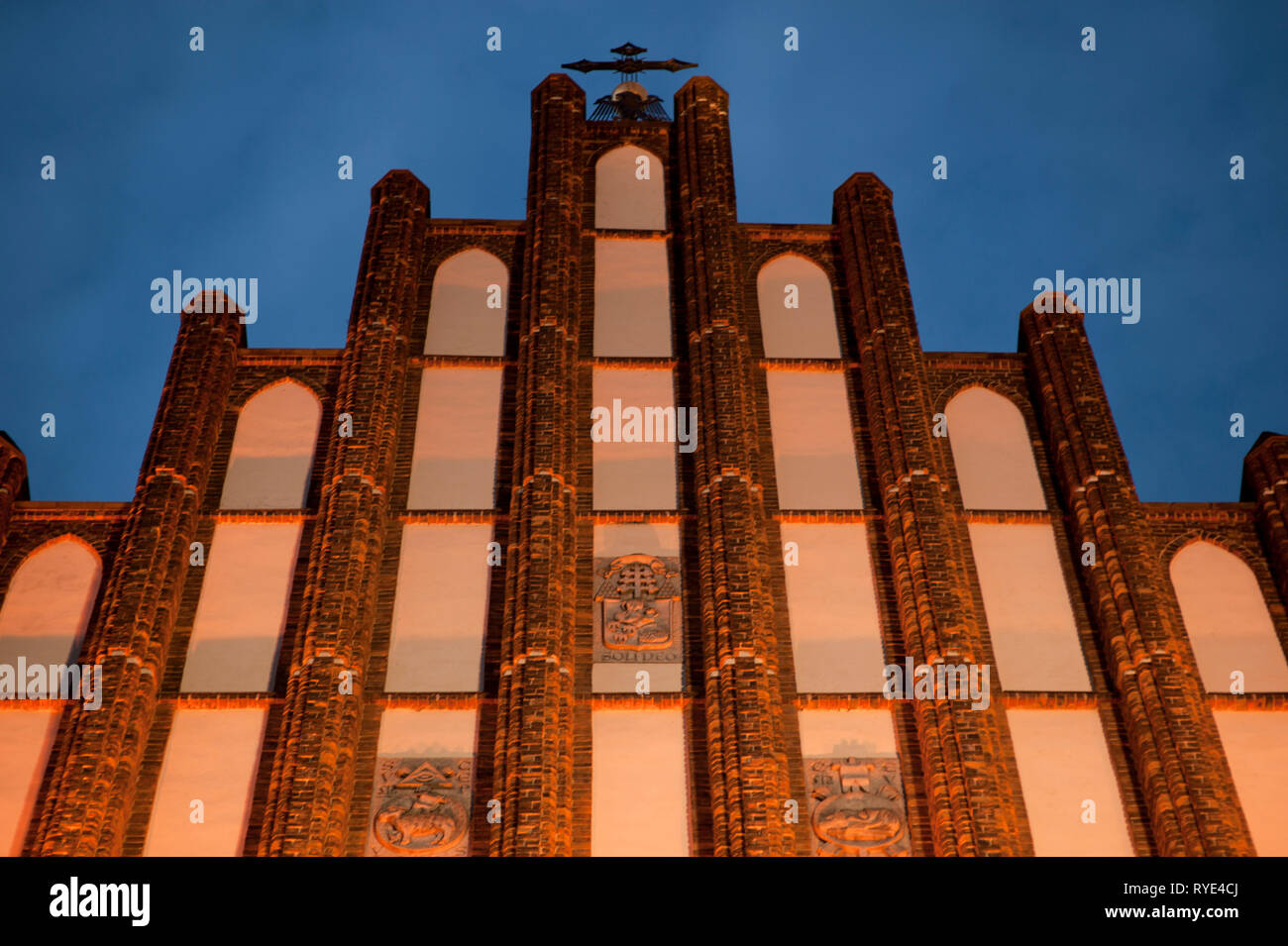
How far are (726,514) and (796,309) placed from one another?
4086 millimetres

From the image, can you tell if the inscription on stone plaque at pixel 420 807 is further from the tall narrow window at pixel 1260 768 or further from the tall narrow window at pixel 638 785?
the tall narrow window at pixel 1260 768

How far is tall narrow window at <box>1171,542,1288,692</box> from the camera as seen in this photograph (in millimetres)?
16688

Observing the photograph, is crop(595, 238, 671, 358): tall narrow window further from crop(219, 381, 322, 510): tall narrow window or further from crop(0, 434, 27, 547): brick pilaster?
crop(0, 434, 27, 547): brick pilaster

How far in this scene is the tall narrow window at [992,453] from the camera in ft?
60.0

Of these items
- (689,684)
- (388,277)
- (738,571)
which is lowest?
(689,684)

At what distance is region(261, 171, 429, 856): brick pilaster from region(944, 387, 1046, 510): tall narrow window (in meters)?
6.92

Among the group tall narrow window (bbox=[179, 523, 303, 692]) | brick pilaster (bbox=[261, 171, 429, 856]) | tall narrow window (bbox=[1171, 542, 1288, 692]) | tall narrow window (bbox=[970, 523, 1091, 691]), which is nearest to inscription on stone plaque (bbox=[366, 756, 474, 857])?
brick pilaster (bbox=[261, 171, 429, 856])

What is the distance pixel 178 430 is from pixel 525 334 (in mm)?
4354

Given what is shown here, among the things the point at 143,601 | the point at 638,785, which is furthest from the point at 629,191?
the point at 638,785

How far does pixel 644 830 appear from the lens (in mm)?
15039

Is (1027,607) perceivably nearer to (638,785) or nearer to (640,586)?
(640,586)

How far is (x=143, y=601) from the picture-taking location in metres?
16.4
